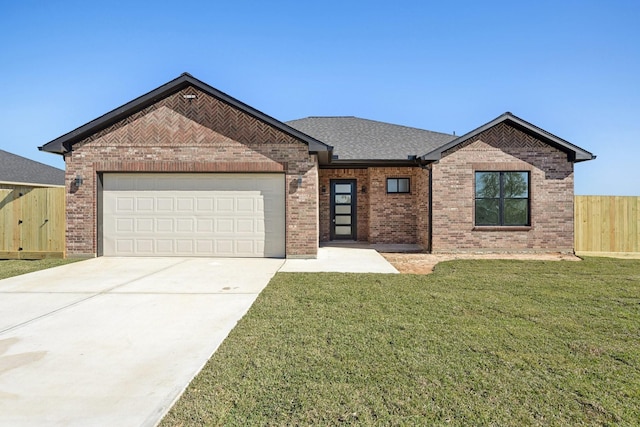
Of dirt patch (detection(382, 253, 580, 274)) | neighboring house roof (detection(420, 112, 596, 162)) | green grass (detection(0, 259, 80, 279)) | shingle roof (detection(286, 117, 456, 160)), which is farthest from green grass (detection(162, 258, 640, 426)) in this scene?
shingle roof (detection(286, 117, 456, 160))

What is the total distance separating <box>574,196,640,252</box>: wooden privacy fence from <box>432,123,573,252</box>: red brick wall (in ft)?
1.17

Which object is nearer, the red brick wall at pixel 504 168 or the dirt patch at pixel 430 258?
the dirt patch at pixel 430 258

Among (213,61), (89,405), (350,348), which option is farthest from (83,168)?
(350,348)

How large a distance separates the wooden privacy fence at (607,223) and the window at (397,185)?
5.78 meters

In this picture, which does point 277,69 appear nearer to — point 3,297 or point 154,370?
point 3,297

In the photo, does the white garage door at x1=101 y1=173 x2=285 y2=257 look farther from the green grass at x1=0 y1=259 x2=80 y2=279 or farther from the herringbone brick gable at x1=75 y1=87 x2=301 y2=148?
the green grass at x1=0 y1=259 x2=80 y2=279

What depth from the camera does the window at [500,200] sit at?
36.4 ft

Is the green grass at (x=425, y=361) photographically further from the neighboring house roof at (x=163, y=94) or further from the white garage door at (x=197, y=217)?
the neighboring house roof at (x=163, y=94)

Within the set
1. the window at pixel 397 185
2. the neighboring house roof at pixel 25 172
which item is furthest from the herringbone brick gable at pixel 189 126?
the neighboring house roof at pixel 25 172

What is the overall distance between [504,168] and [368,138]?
593 cm

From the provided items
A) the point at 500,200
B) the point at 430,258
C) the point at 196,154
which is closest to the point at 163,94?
the point at 196,154

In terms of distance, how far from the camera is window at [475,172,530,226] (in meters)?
11.1

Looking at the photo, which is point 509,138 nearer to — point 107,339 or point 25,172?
point 107,339

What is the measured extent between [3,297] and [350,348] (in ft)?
20.1
